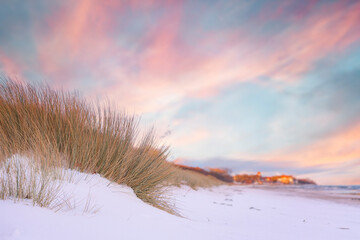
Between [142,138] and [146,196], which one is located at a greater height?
[142,138]

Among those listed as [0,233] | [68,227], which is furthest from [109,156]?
[0,233]

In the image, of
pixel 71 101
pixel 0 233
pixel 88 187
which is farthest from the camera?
pixel 71 101

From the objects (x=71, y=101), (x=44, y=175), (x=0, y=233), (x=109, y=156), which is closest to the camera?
(x=0, y=233)

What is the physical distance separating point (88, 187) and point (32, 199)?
0.59 m

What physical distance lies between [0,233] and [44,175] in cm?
67

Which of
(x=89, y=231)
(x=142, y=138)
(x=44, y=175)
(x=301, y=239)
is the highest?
(x=142, y=138)

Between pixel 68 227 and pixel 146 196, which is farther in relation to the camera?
pixel 146 196

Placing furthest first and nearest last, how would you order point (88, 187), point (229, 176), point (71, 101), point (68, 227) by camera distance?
point (229, 176)
point (71, 101)
point (88, 187)
point (68, 227)

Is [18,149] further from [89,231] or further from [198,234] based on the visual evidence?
[198,234]

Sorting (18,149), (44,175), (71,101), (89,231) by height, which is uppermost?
(71,101)

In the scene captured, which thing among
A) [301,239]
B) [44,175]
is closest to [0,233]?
[44,175]

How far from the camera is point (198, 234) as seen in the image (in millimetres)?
2168

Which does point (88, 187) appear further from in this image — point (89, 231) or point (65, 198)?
point (89, 231)

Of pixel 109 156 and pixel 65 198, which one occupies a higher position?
pixel 109 156
